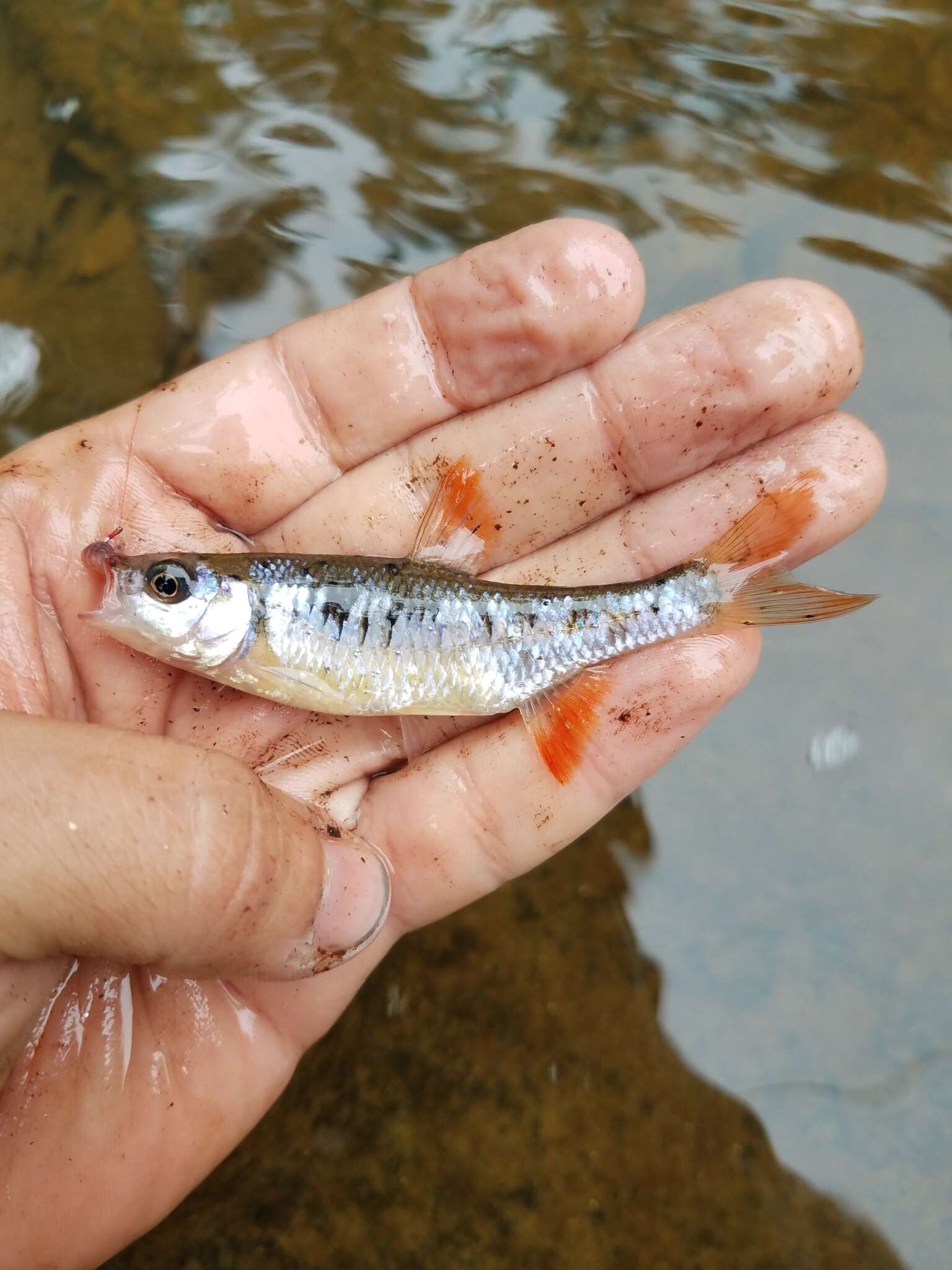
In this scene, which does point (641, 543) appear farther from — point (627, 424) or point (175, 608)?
point (175, 608)

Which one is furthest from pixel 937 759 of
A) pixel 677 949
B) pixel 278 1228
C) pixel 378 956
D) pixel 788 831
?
pixel 278 1228

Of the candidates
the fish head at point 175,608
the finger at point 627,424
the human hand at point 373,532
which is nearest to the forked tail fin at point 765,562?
the human hand at point 373,532

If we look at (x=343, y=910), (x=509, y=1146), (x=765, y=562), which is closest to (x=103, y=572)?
(x=343, y=910)

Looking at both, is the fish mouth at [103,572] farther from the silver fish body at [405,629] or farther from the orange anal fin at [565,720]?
the orange anal fin at [565,720]

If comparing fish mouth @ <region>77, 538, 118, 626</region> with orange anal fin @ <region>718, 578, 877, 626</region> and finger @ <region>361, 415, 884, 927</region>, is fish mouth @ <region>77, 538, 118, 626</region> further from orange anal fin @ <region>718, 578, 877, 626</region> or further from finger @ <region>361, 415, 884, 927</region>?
orange anal fin @ <region>718, 578, 877, 626</region>

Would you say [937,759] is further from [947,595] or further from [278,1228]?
[278,1228]
